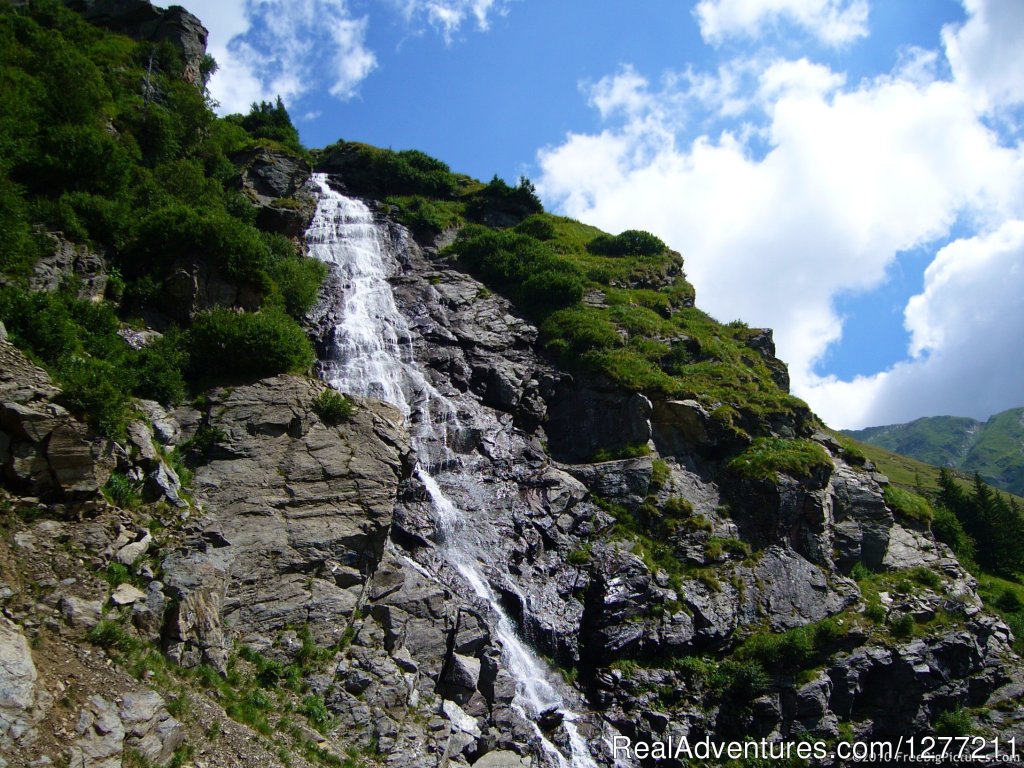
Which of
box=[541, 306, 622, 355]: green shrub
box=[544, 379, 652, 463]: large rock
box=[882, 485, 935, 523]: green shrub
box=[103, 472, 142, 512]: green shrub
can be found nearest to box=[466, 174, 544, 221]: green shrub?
box=[541, 306, 622, 355]: green shrub

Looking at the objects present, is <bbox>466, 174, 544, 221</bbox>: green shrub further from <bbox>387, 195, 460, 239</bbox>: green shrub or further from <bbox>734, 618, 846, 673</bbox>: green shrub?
<bbox>734, 618, 846, 673</bbox>: green shrub

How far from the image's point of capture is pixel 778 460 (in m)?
30.5

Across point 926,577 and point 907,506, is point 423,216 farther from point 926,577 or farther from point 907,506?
point 926,577

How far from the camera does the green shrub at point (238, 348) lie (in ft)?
71.8

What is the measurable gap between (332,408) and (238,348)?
3.76m

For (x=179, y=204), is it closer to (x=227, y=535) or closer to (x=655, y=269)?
(x=227, y=535)

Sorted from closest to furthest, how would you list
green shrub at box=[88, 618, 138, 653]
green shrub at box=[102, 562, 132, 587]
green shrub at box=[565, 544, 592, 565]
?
green shrub at box=[88, 618, 138, 653] < green shrub at box=[102, 562, 132, 587] < green shrub at box=[565, 544, 592, 565]

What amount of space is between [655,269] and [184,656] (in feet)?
140

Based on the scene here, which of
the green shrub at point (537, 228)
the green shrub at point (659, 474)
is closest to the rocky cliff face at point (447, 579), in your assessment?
the green shrub at point (659, 474)

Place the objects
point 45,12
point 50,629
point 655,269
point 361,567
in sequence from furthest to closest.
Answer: point 655,269 < point 45,12 < point 361,567 < point 50,629

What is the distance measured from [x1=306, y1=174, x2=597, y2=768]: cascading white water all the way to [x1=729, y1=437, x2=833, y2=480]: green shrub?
1357cm

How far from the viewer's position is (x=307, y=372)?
24469mm

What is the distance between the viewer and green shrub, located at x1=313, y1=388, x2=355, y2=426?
2175 centimetres

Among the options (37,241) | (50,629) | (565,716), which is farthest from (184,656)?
(37,241)
